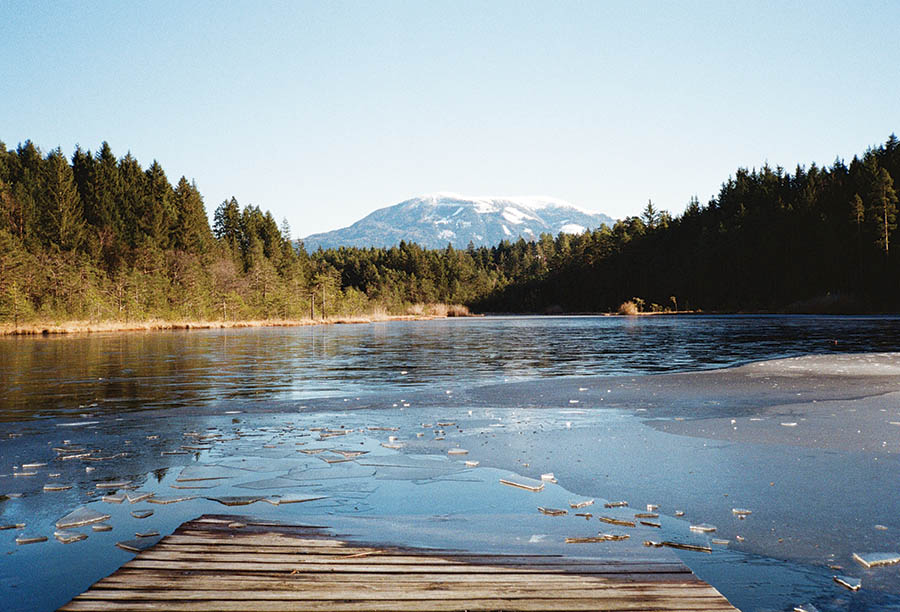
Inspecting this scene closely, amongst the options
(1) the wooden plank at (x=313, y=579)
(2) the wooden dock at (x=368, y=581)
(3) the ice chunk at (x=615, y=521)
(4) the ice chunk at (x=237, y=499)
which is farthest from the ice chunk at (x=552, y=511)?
(4) the ice chunk at (x=237, y=499)

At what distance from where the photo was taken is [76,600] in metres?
3.57

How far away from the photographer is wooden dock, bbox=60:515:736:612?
11.8 ft

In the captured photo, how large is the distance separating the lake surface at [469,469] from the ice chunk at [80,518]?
17cm


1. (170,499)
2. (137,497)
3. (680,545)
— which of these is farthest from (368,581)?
(137,497)

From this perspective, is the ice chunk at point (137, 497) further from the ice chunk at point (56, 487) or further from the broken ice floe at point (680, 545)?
the broken ice floe at point (680, 545)

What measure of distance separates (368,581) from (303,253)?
→ 138 metres

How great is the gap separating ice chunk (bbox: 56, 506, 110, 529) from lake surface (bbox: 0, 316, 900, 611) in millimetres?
173

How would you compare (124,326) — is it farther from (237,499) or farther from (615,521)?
(615,521)

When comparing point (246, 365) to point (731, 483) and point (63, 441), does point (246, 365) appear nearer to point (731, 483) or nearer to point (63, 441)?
point (63, 441)

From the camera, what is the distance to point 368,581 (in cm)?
394

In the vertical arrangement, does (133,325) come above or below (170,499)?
above

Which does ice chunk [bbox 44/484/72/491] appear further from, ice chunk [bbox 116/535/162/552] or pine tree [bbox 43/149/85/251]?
pine tree [bbox 43/149/85/251]

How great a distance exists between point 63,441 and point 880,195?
3712 inches

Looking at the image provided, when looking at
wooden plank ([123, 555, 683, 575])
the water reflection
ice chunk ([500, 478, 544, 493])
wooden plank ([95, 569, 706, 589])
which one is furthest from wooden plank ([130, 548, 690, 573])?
the water reflection
